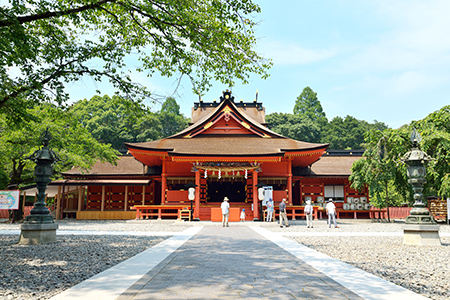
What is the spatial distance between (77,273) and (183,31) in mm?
7289

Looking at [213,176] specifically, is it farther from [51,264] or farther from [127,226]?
[51,264]

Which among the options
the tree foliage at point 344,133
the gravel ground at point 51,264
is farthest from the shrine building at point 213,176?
the tree foliage at point 344,133

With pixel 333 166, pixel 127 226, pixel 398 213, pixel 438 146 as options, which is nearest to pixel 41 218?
pixel 127 226

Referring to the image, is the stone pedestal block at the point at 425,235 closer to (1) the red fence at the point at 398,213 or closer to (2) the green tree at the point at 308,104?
(1) the red fence at the point at 398,213

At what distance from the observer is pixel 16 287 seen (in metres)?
4.90

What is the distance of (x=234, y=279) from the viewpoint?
16.9 feet

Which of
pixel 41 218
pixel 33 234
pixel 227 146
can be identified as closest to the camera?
pixel 33 234

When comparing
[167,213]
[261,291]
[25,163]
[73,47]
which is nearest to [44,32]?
[73,47]

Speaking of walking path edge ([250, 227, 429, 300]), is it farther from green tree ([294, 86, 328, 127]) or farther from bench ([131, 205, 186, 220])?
green tree ([294, 86, 328, 127])

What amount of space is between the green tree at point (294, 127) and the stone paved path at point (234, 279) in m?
48.7

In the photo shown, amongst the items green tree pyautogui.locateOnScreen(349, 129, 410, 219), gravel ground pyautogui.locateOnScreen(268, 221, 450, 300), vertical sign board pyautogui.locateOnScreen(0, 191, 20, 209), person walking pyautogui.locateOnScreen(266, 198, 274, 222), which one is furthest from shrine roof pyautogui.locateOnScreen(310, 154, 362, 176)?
vertical sign board pyautogui.locateOnScreen(0, 191, 20, 209)

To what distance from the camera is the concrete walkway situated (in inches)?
171

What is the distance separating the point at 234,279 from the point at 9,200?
Answer: 16463mm

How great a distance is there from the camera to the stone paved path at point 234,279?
170 inches
